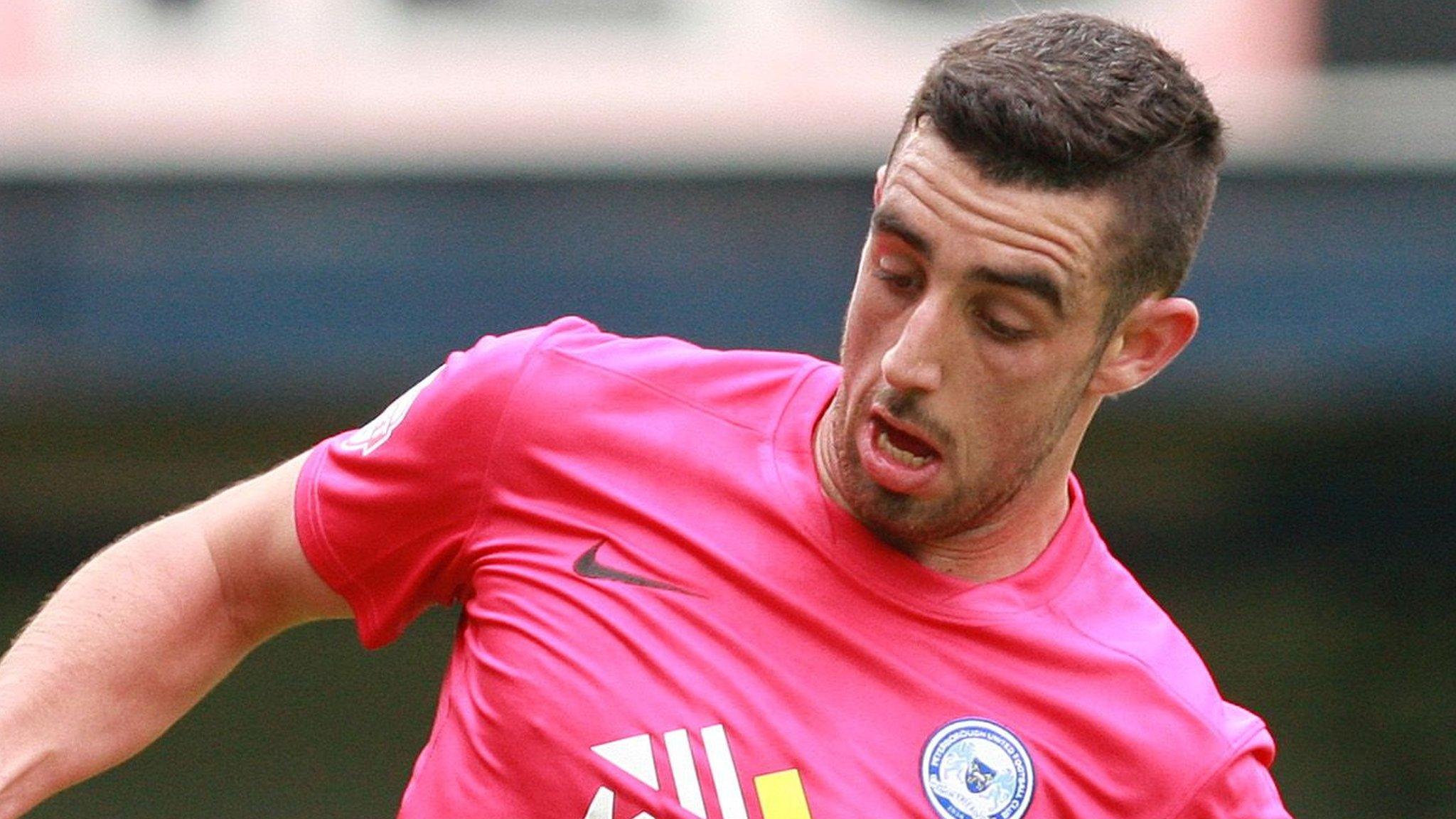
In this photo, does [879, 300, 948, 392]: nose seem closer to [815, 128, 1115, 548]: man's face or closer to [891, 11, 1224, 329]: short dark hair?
[815, 128, 1115, 548]: man's face

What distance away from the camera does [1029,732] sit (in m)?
2.18

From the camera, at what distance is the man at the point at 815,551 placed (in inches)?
83.6

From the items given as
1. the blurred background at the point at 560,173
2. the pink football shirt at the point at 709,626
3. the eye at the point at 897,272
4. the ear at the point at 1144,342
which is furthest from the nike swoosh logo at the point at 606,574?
the blurred background at the point at 560,173

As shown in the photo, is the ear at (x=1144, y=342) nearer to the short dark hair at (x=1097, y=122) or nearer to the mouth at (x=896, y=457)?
the short dark hair at (x=1097, y=122)

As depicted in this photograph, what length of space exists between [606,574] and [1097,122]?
0.68m

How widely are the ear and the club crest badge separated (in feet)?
1.30

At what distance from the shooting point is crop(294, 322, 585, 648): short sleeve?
2.26 metres

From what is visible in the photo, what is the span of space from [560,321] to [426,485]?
0.24m

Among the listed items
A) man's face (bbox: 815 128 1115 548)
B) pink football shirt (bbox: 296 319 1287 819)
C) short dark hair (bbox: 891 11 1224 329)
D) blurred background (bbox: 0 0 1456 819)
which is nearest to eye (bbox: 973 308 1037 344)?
man's face (bbox: 815 128 1115 548)

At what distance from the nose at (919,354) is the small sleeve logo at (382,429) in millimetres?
504

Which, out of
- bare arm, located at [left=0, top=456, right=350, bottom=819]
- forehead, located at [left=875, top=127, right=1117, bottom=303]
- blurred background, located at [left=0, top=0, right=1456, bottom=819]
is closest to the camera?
forehead, located at [left=875, top=127, right=1117, bottom=303]

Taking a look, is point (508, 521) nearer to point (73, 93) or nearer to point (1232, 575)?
point (73, 93)

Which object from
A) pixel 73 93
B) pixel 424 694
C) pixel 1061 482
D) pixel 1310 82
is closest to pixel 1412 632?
pixel 1310 82

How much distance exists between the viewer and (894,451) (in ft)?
7.18
